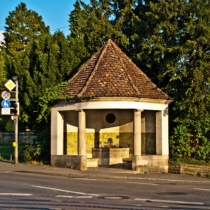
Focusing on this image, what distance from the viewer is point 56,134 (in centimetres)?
2816

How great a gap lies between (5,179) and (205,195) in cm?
832

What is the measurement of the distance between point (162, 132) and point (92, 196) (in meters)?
12.8

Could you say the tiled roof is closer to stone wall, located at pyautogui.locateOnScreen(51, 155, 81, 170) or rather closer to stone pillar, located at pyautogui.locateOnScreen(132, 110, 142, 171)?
stone pillar, located at pyautogui.locateOnScreen(132, 110, 142, 171)

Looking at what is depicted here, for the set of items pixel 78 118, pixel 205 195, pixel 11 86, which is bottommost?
pixel 205 195

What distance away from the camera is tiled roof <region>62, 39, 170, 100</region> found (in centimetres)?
2669

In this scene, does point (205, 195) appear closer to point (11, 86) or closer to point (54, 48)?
point (11, 86)

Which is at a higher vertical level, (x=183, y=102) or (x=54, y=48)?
(x=54, y=48)

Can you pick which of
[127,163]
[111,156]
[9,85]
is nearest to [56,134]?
[111,156]

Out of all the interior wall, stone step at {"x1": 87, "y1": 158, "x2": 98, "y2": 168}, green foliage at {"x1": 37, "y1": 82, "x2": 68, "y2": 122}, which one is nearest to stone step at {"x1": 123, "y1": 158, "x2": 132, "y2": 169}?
stone step at {"x1": 87, "y1": 158, "x2": 98, "y2": 168}

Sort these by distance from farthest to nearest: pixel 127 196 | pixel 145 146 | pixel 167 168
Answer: pixel 145 146 → pixel 167 168 → pixel 127 196

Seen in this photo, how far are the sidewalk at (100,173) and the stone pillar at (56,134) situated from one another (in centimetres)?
100

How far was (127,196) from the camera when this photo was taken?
15.9 meters

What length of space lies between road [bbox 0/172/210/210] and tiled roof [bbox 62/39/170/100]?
24.0ft

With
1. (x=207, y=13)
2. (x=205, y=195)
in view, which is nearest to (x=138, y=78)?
(x=207, y=13)
